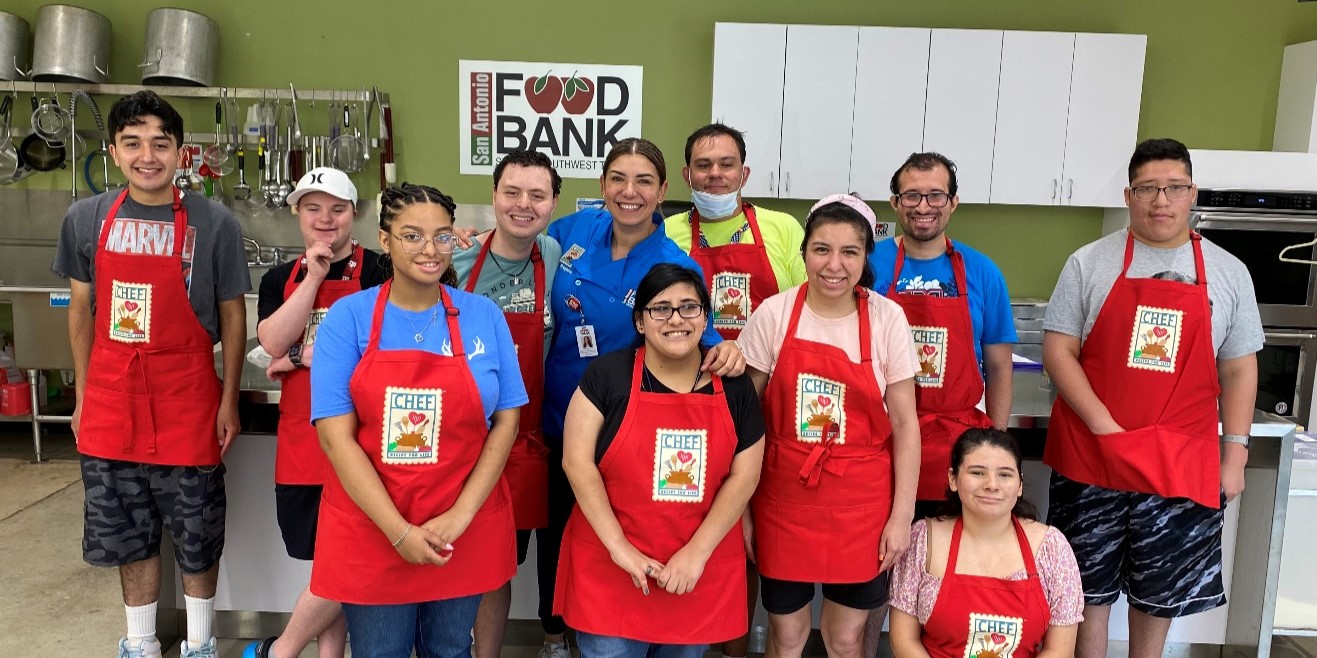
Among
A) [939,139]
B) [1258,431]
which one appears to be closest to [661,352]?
[1258,431]

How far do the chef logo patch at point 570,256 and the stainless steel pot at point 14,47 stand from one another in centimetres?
411

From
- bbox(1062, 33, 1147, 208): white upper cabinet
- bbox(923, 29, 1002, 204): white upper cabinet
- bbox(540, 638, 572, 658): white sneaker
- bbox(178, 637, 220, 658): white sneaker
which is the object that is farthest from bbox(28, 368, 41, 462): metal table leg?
bbox(1062, 33, 1147, 208): white upper cabinet

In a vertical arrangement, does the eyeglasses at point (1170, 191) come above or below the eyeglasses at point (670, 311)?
above

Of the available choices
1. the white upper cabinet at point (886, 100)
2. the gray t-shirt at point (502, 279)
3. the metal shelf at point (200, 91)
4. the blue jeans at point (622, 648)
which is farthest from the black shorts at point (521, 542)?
the metal shelf at point (200, 91)

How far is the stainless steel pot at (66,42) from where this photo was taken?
14.5 feet

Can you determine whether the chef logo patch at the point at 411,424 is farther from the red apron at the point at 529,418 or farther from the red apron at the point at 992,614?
the red apron at the point at 992,614

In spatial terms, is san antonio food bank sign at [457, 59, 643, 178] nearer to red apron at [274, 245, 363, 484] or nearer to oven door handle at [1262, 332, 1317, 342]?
red apron at [274, 245, 363, 484]

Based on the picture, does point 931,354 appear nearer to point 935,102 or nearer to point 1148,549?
point 1148,549

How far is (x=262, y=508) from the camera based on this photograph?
2.44m

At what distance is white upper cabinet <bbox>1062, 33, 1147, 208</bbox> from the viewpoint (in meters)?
4.30

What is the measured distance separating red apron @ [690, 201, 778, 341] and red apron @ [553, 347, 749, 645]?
21.3 inches

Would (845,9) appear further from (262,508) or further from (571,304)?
(262,508)

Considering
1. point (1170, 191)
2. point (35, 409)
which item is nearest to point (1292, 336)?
point (1170, 191)

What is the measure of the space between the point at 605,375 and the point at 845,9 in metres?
3.57
